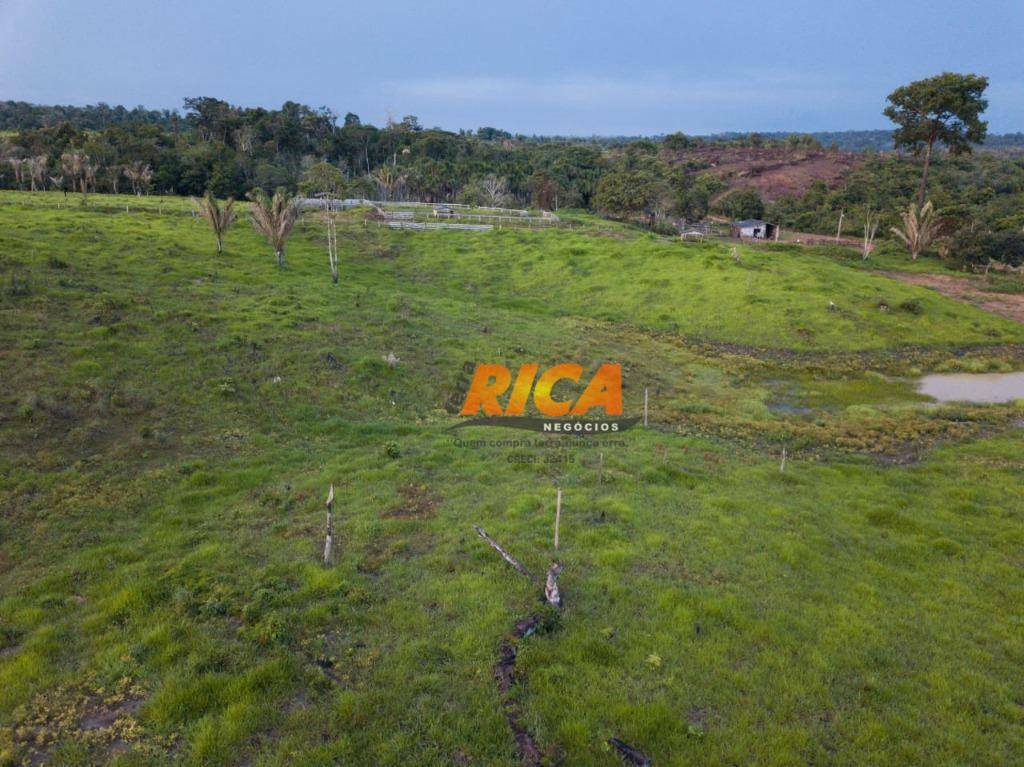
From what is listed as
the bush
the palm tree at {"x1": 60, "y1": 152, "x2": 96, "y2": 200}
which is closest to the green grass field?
the bush

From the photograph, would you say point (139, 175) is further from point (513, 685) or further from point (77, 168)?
point (513, 685)

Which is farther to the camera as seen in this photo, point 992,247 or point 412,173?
point 412,173

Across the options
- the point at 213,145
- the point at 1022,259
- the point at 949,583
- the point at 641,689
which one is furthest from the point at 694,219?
the point at 641,689

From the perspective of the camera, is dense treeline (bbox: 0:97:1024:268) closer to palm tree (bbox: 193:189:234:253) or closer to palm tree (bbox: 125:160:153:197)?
palm tree (bbox: 125:160:153:197)

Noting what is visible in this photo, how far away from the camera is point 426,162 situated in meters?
82.6

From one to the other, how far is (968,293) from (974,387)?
69.9 ft

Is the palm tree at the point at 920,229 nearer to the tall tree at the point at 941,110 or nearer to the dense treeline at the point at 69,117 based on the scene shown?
the tall tree at the point at 941,110

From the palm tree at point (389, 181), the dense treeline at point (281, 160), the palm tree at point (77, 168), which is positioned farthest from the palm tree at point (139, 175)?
the palm tree at point (389, 181)

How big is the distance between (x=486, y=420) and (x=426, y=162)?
71.8m

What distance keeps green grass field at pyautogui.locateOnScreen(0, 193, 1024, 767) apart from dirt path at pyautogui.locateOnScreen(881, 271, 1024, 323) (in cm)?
1918

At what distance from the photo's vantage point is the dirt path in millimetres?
38438

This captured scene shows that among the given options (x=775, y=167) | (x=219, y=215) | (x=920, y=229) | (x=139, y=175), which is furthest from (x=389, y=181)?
(x=775, y=167)

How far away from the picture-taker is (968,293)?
137 ft

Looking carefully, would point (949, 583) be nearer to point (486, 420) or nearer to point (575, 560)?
point (575, 560)
